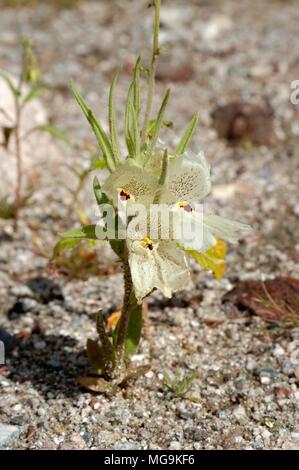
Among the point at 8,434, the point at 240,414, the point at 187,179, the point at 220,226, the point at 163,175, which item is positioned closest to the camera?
the point at 163,175

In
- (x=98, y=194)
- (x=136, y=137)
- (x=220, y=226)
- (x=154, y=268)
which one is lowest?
(x=154, y=268)

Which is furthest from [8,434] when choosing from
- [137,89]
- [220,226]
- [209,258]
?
[137,89]

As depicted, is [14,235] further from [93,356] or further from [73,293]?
[93,356]

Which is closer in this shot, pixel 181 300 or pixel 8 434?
pixel 8 434

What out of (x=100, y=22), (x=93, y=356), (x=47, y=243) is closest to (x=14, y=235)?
(x=47, y=243)

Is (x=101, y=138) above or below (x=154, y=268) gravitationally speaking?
above

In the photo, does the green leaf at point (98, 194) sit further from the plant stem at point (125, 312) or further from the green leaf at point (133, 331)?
the green leaf at point (133, 331)

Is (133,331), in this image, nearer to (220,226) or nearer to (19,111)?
(220,226)

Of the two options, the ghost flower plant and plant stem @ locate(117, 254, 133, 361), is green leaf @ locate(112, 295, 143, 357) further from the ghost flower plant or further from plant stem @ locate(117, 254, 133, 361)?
the ghost flower plant
